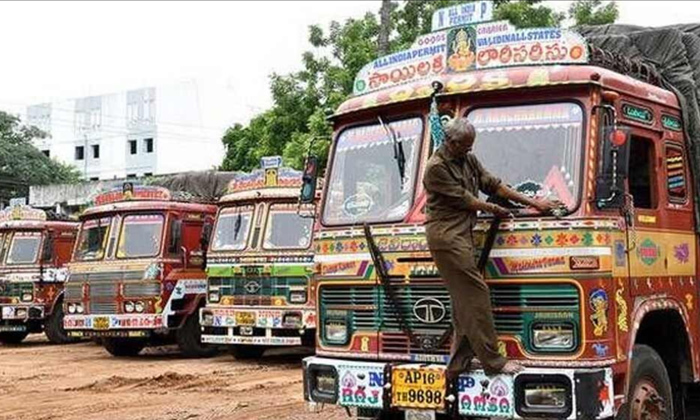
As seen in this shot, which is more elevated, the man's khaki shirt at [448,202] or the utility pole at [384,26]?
the utility pole at [384,26]

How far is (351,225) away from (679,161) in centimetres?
235

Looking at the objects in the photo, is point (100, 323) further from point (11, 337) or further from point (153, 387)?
point (11, 337)

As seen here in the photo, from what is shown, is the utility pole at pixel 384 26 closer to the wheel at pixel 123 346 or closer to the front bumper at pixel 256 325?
the wheel at pixel 123 346

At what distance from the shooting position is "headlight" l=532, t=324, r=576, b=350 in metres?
5.68

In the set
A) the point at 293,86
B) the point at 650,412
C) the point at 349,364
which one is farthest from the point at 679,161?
the point at 293,86

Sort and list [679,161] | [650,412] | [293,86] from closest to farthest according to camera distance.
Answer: [650,412], [679,161], [293,86]

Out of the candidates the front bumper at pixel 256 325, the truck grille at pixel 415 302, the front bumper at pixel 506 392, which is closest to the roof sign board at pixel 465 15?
the truck grille at pixel 415 302

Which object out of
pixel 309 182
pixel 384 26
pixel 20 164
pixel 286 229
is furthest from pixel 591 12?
pixel 20 164

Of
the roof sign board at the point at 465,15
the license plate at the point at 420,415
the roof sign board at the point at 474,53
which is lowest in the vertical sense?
the license plate at the point at 420,415

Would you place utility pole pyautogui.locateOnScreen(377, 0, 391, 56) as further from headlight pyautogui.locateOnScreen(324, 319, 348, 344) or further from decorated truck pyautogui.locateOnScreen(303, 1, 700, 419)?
headlight pyautogui.locateOnScreen(324, 319, 348, 344)

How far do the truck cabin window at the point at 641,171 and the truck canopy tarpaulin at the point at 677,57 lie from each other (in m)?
0.62

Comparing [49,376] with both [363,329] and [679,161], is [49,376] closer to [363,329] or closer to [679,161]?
[363,329]

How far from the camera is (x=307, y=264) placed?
43.1 feet

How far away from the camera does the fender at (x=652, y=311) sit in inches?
235
